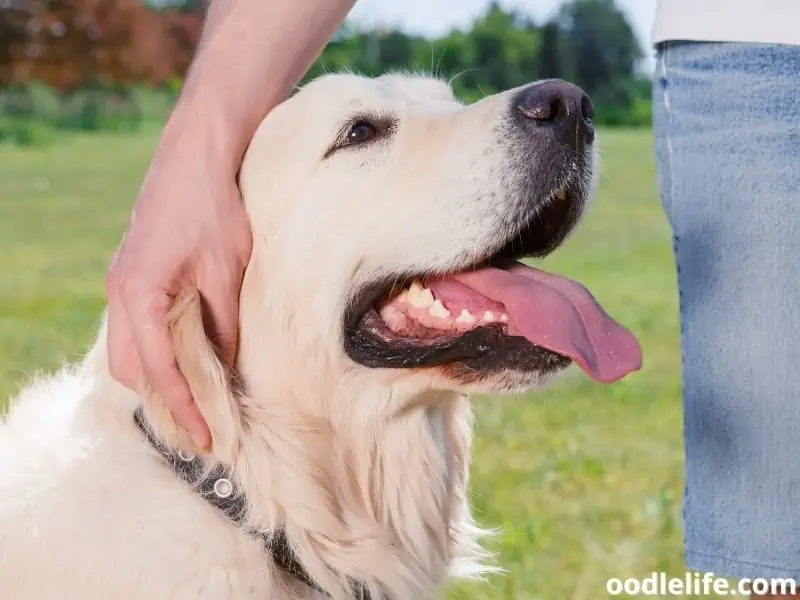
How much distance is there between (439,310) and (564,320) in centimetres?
29

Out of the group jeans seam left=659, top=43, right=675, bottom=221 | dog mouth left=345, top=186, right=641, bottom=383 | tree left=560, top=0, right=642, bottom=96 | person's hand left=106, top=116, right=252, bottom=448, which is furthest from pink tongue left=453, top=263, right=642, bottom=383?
tree left=560, top=0, right=642, bottom=96

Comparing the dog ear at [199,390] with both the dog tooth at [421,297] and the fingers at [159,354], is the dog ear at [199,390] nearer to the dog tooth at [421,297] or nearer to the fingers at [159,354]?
the fingers at [159,354]

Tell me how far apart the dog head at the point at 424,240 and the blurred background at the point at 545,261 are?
0.30 m

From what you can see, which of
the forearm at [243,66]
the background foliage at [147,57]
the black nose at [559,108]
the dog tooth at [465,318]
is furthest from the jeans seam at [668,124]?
the background foliage at [147,57]

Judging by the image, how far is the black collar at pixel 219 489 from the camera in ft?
7.43

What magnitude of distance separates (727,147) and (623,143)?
716 inches

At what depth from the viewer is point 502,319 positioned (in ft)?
7.80

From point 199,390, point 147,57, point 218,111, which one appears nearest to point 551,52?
point 147,57

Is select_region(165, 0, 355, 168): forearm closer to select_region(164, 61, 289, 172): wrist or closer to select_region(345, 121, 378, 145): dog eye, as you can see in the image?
select_region(164, 61, 289, 172): wrist

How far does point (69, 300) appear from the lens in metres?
8.80

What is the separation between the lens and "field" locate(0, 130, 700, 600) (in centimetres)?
402

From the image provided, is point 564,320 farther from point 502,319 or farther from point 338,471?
point 338,471

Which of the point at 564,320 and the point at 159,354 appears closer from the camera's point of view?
the point at 159,354

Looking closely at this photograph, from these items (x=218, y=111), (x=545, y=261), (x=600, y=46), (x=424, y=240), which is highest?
(x=218, y=111)
